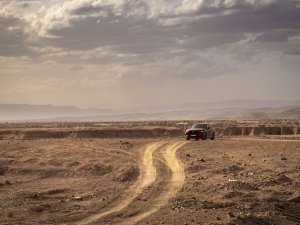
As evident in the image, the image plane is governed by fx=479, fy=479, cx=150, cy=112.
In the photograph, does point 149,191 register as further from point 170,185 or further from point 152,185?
point 170,185

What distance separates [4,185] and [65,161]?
258 inches

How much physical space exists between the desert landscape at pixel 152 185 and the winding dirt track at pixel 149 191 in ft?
0.11

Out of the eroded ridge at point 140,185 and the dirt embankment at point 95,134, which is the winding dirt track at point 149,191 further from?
the dirt embankment at point 95,134

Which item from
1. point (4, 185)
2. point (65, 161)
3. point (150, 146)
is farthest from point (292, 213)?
point (150, 146)

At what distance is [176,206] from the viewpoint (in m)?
17.3

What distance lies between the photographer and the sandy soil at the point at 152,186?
639 inches

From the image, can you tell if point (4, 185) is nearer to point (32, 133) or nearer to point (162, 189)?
point (162, 189)

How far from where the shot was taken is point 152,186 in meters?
20.8

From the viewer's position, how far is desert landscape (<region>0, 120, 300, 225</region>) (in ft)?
53.3

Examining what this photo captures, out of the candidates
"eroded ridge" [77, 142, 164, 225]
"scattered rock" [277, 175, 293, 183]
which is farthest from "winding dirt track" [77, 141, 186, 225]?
"scattered rock" [277, 175, 293, 183]

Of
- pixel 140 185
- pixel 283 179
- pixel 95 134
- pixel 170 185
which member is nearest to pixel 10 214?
pixel 140 185

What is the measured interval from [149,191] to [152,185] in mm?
1258

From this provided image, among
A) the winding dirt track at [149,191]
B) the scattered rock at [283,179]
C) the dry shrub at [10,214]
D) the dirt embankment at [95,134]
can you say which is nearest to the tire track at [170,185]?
the winding dirt track at [149,191]

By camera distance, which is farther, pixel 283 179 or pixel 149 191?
pixel 283 179
